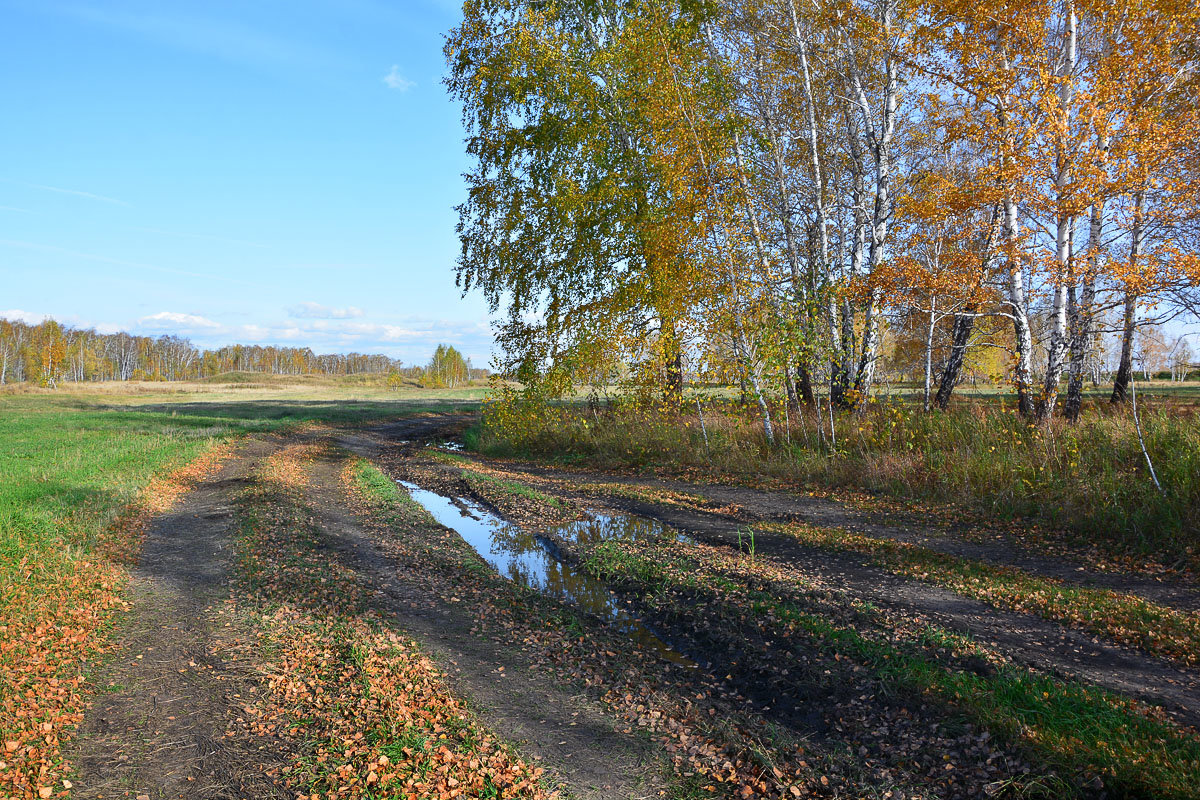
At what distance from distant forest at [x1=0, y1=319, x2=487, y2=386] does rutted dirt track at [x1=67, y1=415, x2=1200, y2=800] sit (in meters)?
107

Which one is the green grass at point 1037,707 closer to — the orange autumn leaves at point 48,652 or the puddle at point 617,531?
the puddle at point 617,531

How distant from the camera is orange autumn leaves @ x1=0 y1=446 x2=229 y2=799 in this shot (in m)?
4.21

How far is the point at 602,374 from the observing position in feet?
60.1

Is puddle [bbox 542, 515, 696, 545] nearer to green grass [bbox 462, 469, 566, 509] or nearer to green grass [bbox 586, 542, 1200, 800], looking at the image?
green grass [bbox 462, 469, 566, 509]

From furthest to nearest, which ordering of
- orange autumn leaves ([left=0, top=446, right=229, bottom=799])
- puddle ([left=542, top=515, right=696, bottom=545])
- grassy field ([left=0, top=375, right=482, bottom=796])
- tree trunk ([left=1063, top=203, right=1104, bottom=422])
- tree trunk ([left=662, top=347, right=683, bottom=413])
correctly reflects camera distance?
tree trunk ([left=662, top=347, right=683, bottom=413]), tree trunk ([left=1063, top=203, right=1104, bottom=422]), puddle ([left=542, top=515, right=696, bottom=545]), grassy field ([left=0, top=375, right=482, bottom=796]), orange autumn leaves ([left=0, top=446, right=229, bottom=799])

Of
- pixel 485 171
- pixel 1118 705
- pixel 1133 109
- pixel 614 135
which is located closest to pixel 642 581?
pixel 1118 705

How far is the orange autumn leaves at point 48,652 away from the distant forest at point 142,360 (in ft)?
342

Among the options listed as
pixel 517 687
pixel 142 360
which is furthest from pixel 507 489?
pixel 142 360

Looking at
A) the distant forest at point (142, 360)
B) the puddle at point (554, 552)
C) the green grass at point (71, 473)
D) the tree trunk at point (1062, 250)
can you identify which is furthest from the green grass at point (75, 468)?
the distant forest at point (142, 360)

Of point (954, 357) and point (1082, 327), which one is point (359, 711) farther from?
point (954, 357)

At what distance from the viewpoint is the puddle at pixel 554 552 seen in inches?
284

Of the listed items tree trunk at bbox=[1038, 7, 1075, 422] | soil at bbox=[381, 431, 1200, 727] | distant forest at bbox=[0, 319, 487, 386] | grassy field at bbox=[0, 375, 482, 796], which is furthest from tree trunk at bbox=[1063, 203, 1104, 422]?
distant forest at bbox=[0, 319, 487, 386]

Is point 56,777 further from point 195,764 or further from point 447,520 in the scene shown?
point 447,520

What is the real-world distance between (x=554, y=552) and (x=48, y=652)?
6.11m
